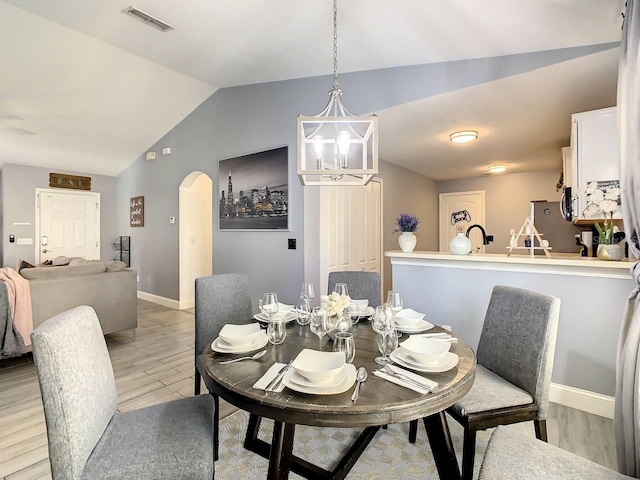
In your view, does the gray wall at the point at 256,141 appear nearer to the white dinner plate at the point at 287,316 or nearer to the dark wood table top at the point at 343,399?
the white dinner plate at the point at 287,316

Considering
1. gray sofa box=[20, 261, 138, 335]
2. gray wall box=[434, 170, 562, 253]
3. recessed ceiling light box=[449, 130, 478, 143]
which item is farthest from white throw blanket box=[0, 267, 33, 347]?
gray wall box=[434, 170, 562, 253]

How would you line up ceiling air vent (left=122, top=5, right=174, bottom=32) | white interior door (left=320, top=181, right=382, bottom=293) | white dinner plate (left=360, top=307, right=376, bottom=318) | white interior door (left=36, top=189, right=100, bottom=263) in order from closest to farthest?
white dinner plate (left=360, top=307, right=376, bottom=318) < ceiling air vent (left=122, top=5, right=174, bottom=32) < white interior door (left=320, top=181, right=382, bottom=293) < white interior door (left=36, top=189, right=100, bottom=263)

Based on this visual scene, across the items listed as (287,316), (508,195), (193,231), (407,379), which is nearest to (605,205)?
(407,379)

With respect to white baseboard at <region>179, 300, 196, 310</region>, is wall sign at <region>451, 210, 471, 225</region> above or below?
above

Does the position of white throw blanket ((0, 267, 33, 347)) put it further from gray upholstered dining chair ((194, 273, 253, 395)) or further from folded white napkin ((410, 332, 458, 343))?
folded white napkin ((410, 332, 458, 343))

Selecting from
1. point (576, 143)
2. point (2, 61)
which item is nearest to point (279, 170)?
point (576, 143)

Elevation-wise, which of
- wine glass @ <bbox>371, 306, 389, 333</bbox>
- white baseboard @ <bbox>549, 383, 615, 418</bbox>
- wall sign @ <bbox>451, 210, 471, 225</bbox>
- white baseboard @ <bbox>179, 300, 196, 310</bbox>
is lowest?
white baseboard @ <bbox>549, 383, 615, 418</bbox>

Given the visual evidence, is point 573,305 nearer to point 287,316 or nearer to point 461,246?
point 461,246

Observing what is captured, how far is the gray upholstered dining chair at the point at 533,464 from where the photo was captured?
3.23 feet

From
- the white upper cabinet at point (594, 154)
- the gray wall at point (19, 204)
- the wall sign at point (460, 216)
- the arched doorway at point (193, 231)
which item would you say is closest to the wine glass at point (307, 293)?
the white upper cabinet at point (594, 154)

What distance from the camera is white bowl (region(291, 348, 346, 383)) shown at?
1090 millimetres

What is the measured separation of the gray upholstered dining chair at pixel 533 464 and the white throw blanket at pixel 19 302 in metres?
3.58

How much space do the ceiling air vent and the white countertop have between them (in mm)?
2959

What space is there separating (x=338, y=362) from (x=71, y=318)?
1010 millimetres
